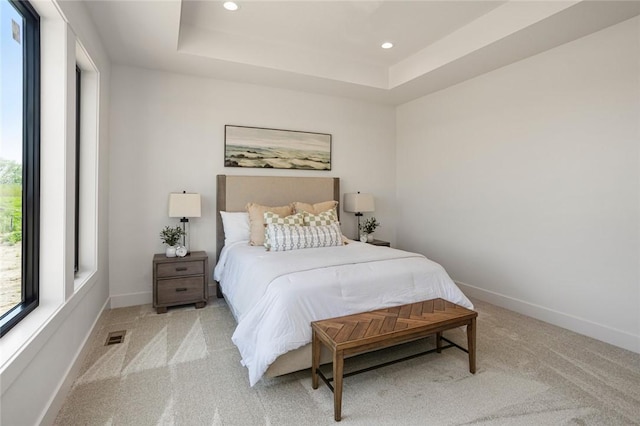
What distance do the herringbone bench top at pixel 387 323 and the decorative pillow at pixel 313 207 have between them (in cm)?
189

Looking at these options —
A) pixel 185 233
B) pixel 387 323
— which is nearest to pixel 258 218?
pixel 185 233

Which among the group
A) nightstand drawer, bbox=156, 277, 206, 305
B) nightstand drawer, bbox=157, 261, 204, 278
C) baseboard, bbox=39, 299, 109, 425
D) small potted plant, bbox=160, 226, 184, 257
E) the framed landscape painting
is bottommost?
baseboard, bbox=39, 299, 109, 425

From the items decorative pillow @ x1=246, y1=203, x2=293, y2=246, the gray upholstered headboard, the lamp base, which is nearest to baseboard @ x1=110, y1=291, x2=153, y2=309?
the lamp base

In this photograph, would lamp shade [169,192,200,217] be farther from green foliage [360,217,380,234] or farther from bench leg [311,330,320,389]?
green foliage [360,217,380,234]

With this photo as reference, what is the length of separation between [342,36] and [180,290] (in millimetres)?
3222

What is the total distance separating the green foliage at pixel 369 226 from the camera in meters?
4.77

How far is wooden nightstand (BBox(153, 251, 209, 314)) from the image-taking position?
3410 mm

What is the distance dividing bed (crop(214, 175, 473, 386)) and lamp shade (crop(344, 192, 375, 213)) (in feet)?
3.79

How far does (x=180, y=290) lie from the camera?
349 cm

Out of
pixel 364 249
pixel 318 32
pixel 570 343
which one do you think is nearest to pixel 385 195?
pixel 364 249

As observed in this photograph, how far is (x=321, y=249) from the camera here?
3.29 metres

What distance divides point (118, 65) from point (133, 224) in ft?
5.72

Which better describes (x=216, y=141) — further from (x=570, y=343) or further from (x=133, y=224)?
(x=570, y=343)

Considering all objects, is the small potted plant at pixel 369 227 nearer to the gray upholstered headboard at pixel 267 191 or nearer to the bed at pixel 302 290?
the gray upholstered headboard at pixel 267 191
